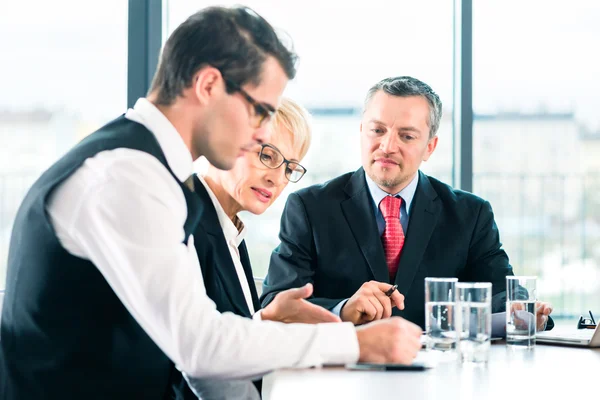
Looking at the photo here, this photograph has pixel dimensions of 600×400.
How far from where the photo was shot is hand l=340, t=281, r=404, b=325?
86.3 inches

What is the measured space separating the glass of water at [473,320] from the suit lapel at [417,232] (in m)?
1.06

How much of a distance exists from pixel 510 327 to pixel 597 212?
15.1 ft

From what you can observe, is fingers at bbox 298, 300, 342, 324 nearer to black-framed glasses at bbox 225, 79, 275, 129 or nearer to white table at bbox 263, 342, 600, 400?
white table at bbox 263, 342, 600, 400

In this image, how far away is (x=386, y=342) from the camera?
1.65 meters

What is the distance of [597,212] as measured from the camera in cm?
630

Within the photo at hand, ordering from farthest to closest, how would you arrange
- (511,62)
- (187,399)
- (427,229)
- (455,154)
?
1. (511,62)
2. (455,154)
3. (427,229)
4. (187,399)

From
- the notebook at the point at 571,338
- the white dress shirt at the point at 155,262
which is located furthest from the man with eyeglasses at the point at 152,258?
the notebook at the point at 571,338

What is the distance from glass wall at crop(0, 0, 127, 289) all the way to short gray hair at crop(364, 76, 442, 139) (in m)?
1.21

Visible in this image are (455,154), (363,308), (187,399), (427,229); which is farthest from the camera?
(455,154)

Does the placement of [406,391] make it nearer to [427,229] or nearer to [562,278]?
[427,229]

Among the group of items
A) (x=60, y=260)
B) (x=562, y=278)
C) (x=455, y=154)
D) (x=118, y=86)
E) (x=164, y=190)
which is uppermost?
(x=118, y=86)

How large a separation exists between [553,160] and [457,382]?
522 cm

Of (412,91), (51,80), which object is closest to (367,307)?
(412,91)

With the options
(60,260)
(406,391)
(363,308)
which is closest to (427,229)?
(363,308)
